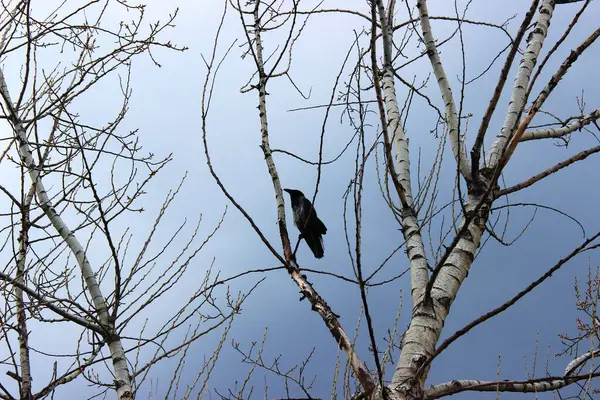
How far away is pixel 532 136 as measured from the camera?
115 inches

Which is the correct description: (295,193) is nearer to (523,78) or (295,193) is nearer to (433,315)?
(523,78)

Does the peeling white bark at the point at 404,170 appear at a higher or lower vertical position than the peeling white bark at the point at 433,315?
higher

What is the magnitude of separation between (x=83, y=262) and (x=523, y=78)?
2.52 metres

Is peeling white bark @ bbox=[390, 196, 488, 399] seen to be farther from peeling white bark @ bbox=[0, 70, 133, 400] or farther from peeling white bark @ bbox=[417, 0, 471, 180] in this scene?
peeling white bark @ bbox=[0, 70, 133, 400]

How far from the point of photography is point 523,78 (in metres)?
2.91

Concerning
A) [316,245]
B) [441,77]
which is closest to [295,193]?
[316,245]

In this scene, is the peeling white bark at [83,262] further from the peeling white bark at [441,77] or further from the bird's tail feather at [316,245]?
the peeling white bark at [441,77]

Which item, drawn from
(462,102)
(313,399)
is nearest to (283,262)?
(313,399)

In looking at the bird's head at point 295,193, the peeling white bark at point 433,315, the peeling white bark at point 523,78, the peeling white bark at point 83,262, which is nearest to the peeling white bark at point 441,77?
the peeling white bark at point 523,78

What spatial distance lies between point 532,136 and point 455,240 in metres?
1.12

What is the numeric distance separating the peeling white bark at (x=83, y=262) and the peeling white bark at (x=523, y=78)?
6.73 feet

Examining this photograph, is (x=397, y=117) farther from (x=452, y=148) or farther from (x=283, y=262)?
(x=283, y=262)

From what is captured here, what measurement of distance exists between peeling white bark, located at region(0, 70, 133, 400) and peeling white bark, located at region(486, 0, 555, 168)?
2.05 meters

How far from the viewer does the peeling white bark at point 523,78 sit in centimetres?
276
